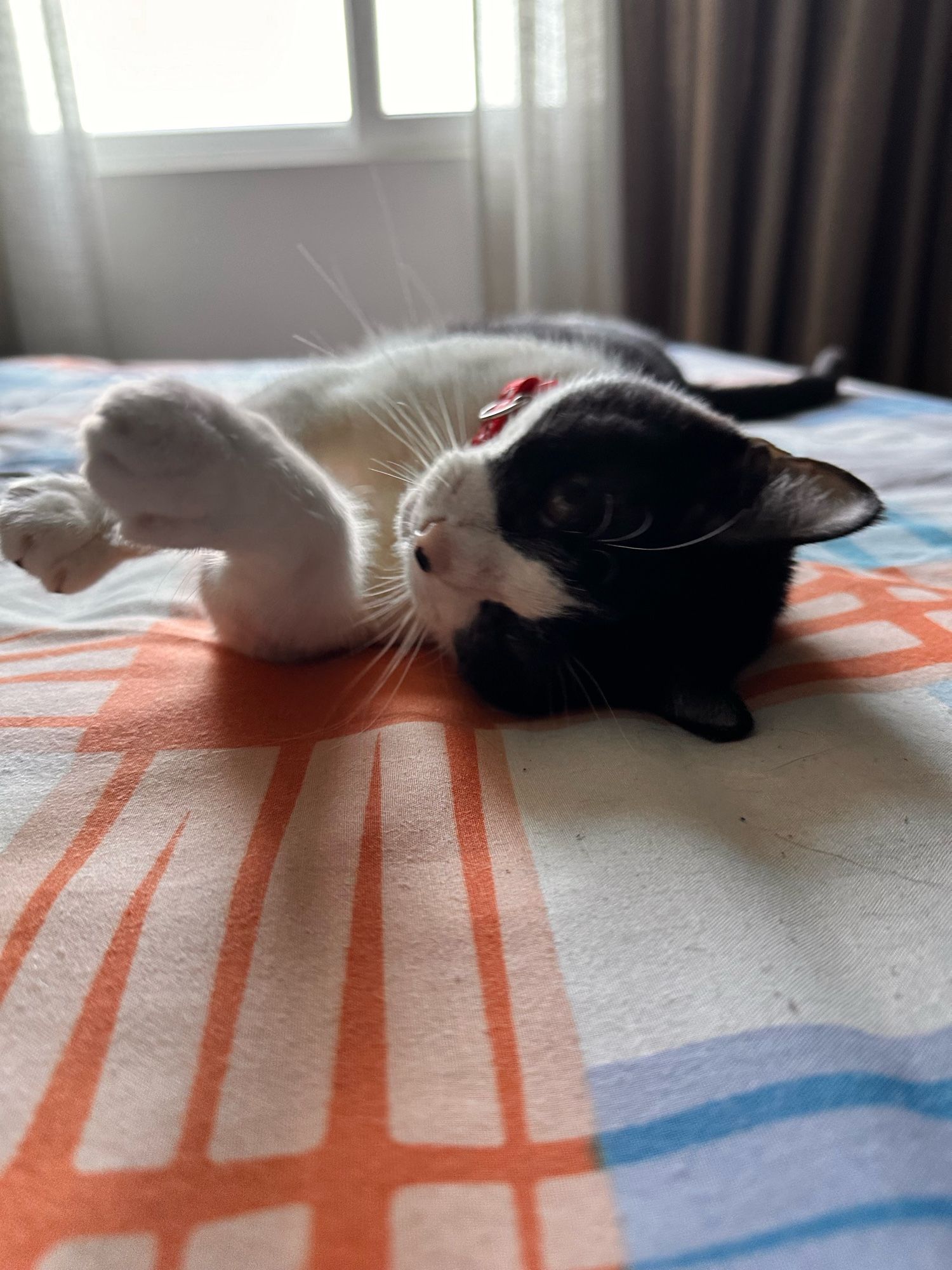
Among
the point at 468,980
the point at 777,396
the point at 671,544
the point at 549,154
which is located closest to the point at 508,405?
the point at 671,544

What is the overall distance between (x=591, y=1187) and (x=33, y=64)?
10.3ft

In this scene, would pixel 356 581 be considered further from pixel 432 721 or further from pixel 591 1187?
pixel 591 1187

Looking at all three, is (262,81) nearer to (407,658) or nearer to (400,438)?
(400,438)

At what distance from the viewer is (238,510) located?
0.61 m

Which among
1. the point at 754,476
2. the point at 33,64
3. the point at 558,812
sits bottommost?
the point at 558,812

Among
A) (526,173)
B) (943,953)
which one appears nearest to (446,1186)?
(943,953)

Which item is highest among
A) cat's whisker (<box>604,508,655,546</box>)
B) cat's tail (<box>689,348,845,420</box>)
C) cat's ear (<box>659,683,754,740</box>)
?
cat's whisker (<box>604,508,655,546</box>)

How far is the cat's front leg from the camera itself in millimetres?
539

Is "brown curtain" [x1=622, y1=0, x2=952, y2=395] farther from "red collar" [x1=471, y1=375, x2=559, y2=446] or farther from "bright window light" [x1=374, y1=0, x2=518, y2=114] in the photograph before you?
"red collar" [x1=471, y1=375, x2=559, y2=446]

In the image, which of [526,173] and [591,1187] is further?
[526,173]

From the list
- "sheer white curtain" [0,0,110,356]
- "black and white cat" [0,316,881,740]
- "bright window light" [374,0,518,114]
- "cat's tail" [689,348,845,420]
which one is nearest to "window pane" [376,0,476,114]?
"bright window light" [374,0,518,114]

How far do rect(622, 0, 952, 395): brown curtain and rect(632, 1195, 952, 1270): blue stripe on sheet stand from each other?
8.67ft

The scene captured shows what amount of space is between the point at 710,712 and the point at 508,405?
1.19ft

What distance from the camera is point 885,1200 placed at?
0.29m
